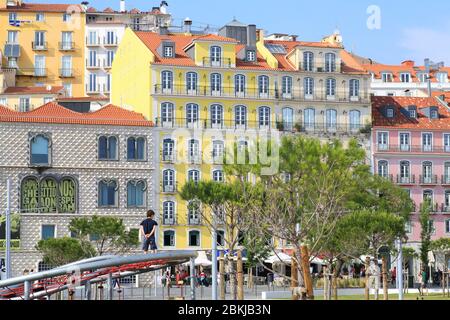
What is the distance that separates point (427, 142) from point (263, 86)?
492 inches

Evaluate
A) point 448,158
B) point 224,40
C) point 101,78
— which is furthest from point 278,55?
Answer: point 101,78

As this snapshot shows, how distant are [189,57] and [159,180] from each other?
887 centimetres

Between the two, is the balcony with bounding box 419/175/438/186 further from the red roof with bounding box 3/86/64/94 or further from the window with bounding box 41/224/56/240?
the red roof with bounding box 3/86/64/94

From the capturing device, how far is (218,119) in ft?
224

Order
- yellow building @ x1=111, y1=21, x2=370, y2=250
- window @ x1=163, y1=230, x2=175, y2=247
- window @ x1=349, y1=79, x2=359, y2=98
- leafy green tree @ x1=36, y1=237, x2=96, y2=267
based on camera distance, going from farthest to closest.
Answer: window @ x1=349, y1=79, x2=359, y2=98, yellow building @ x1=111, y1=21, x2=370, y2=250, window @ x1=163, y1=230, x2=175, y2=247, leafy green tree @ x1=36, y1=237, x2=96, y2=267

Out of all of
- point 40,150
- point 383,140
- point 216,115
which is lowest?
point 40,150

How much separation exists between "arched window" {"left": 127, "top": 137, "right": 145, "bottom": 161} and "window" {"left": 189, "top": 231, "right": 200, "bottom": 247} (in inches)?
225

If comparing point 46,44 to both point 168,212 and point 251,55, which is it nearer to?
point 251,55

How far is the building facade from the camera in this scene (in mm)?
62156

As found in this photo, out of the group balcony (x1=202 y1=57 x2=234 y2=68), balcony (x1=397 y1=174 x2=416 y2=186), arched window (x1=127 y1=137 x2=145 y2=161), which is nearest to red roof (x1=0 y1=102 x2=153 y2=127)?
arched window (x1=127 y1=137 x2=145 y2=161)

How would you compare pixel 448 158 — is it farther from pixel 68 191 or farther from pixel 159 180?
pixel 68 191

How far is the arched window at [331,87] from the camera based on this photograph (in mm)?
71188

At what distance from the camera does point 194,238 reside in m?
65.7

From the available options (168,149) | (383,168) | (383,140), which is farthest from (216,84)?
(383,168)
